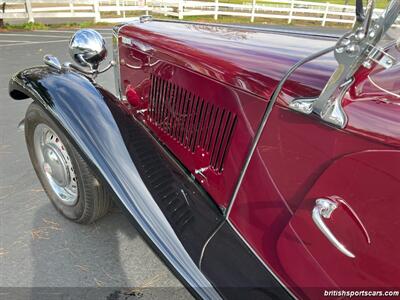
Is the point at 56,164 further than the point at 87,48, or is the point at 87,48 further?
the point at 87,48

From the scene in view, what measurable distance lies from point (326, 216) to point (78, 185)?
5.35 ft

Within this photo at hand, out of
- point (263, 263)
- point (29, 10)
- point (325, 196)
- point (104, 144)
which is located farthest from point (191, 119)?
point (29, 10)

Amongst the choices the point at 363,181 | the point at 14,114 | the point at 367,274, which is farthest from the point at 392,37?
the point at 14,114

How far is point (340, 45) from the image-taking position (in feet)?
3.50

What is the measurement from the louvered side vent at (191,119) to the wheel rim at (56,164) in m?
0.68

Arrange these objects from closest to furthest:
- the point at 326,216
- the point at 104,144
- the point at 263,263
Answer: the point at 326,216 < the point at 263,263 < the point at 104,144

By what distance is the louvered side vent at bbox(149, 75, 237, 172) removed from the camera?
185 cm

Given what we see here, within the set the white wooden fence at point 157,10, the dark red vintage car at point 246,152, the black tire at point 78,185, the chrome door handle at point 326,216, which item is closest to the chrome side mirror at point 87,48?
the dark red vintage car at point 246,152

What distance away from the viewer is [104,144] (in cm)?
188

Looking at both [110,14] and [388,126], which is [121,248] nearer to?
[388,126]

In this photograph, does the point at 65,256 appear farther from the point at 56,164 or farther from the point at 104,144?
the point at 104,144

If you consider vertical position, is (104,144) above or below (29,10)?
above

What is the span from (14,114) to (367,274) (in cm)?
438

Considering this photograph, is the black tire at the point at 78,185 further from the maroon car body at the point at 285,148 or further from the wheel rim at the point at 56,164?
the maroon car body at the point at 285,148
